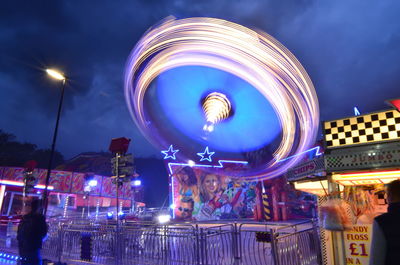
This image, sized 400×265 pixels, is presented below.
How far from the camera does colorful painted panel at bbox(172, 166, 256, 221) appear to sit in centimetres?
3059

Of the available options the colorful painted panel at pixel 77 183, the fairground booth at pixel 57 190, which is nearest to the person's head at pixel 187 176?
the fairground booth at pixel 57 190

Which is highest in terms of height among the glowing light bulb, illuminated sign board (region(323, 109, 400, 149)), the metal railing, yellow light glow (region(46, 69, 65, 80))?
the glowing light bulb

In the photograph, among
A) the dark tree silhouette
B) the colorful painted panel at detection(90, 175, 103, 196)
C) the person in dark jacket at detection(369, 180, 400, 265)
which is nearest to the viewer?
the person in dark jacket at detection(369, 180, 400, 265)

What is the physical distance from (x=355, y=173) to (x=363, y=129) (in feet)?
2.63

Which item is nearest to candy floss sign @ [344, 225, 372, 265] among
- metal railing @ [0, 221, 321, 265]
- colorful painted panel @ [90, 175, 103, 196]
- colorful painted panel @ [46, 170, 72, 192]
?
metal railing @ [0, 221, 321, 265]

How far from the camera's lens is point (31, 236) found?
6.57 m

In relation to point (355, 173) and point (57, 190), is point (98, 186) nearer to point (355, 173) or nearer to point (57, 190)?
point (57, 190)

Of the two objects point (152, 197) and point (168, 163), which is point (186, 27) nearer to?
point (168, 163)

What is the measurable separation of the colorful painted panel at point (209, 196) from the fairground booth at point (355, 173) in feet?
82.4

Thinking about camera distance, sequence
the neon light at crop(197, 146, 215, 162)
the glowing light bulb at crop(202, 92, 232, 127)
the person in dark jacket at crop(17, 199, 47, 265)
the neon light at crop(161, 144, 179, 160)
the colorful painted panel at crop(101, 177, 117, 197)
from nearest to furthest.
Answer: the person in dark jacket at crop(17, 199, 47, 265) < the glowing light bulb at crop(202, 92, 232, 127) < the neon light at crop(197, 146, 215, 162) < the neon light at crop(161, 144, 179, 160) < the colorful painted panel at crop(101, 177, 117, 197)

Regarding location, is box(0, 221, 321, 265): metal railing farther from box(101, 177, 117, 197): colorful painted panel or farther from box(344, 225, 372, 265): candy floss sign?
box(101, 177, 117, 197): colorful painted panel

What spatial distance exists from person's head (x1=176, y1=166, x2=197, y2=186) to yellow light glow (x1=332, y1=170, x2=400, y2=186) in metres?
27.2

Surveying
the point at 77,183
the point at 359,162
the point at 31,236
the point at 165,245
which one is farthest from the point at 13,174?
the point at 359,162

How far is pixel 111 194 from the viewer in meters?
36.3
